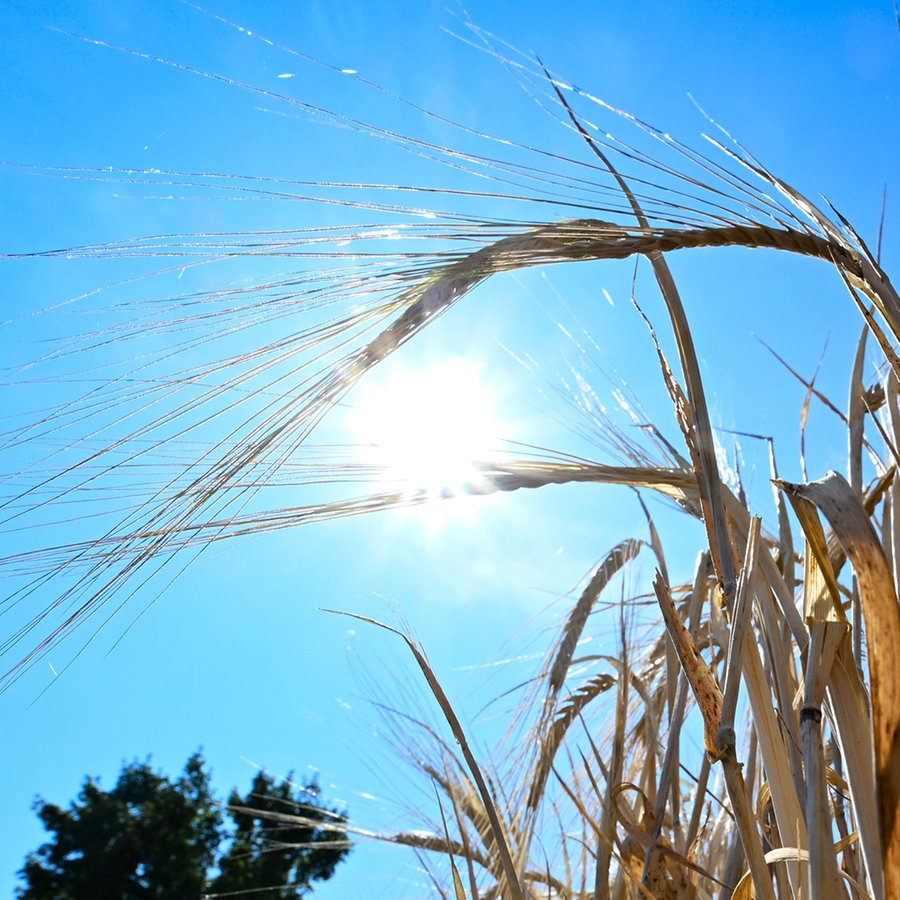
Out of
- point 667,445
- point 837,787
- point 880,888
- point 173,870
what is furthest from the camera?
point 173,870

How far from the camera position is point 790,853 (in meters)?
0.44

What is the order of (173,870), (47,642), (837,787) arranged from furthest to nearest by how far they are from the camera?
(173,870), (837,787), (47,642)

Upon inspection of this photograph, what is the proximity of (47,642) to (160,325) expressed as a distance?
0.67 ft

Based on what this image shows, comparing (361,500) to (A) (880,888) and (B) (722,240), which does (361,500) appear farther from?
(A) (880,888)

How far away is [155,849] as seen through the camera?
8938mm

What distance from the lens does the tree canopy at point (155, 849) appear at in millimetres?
8336

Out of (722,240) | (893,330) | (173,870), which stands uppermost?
Answer: (173,870)

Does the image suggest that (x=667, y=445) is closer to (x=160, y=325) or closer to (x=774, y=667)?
(x=774, y=667)

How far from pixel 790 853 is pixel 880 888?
0.29 ft

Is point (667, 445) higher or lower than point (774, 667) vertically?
higher

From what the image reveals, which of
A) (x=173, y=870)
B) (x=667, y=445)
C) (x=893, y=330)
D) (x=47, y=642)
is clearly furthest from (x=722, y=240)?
(x=173, y=870)

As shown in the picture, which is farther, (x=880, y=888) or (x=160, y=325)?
(x=160, y=325)

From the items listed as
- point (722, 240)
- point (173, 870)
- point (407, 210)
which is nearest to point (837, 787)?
point (722, 240)

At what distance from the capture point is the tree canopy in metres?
8.34
